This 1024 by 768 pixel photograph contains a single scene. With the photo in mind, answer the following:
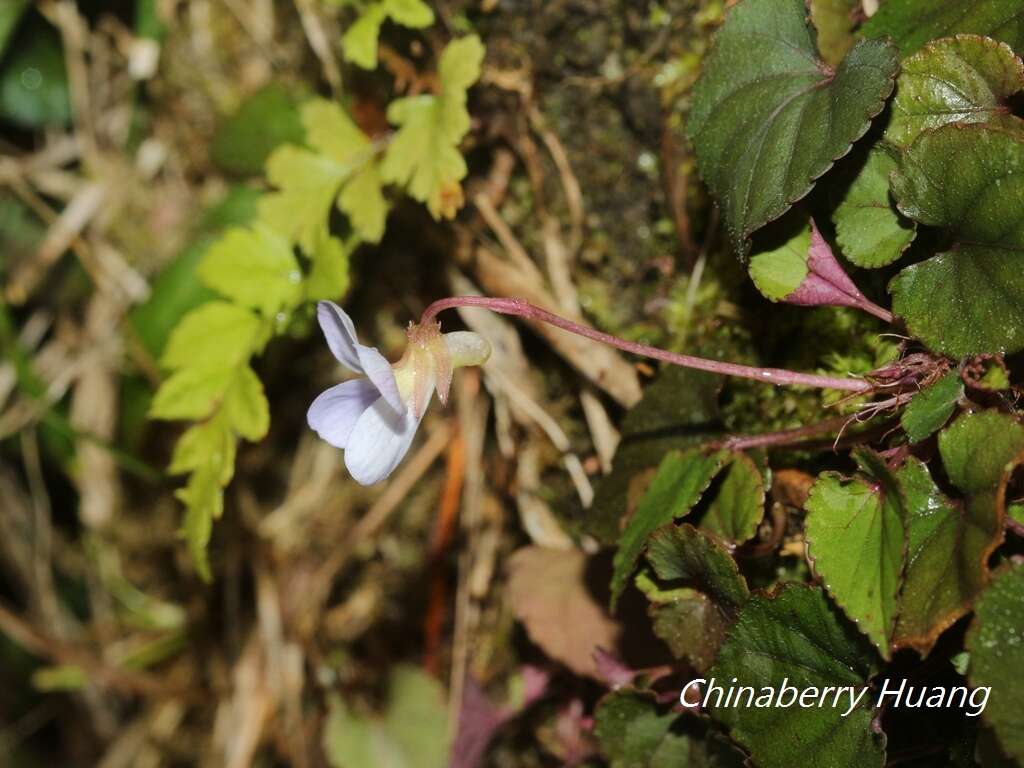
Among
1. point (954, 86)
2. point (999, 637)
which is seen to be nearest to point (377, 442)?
point (999, 637)

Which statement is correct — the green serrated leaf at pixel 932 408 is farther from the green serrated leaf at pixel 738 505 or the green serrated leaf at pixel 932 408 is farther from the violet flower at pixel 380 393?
the violet flower at pixel 380 393

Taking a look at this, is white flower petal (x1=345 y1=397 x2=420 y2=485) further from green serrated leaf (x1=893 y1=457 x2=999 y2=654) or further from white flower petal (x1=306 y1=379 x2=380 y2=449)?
green serrated leaf (x1=893 y1=457 x2=999 y2=654)

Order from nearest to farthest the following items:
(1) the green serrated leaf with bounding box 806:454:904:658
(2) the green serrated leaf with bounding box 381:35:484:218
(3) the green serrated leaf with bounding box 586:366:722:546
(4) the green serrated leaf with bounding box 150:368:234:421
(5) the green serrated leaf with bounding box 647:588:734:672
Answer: (1) the green serrated leaf with bounding box 806:454:904:658
(5) the green serrated leaf with bounding box 647:588:734:672
(3) the green serrated leaf with bounding box 586:366:722:546
(2) the green serrated leaf with bounding box 381:35:484:218
(4) the green serrated leaf with bounding box 150:368:234:421

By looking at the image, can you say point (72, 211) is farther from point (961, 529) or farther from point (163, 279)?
point (961, 529)

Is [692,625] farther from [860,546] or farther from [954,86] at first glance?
[954,86]

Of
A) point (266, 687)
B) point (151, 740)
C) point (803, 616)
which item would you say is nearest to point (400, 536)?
point (266, 687)

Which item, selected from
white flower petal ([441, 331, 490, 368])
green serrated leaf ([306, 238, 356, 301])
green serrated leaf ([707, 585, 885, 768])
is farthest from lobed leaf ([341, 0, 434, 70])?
green serrated leaf ([707, 585, 885, 768])
